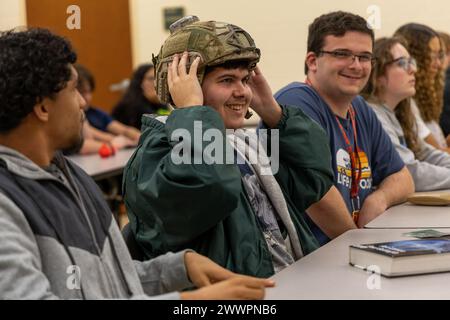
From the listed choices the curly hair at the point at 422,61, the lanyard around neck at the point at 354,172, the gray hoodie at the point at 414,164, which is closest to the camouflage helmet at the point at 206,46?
the lanyard around neck at the point at 354,172

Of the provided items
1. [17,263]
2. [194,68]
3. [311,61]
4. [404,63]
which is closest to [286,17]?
[404,63]

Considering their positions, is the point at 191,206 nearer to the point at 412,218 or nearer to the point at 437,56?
the point at 412,218

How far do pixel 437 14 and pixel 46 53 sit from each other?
5275 millimetres

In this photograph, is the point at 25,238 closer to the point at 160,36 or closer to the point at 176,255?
the point at 176,255

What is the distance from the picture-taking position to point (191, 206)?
182 centimetres

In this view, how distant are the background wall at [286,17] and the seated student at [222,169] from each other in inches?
154

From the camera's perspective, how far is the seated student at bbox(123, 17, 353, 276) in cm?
182

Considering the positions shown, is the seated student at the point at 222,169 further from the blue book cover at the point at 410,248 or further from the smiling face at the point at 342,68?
the smiling face at the point at 342,68

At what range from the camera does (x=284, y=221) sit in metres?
2.16

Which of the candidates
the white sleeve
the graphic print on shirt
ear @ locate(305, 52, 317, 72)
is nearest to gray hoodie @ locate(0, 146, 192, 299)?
the white sleeve

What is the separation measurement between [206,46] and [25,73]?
2.29 feet

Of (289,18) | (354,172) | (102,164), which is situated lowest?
(102,164)

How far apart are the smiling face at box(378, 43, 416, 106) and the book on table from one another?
1.83 meters
